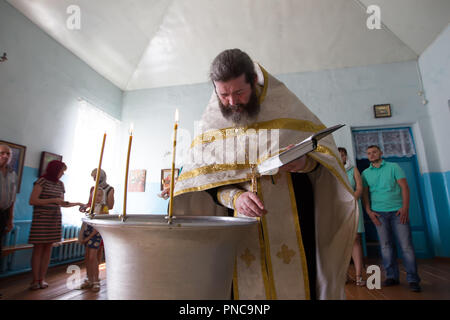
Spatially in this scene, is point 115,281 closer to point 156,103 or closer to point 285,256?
point 285,256

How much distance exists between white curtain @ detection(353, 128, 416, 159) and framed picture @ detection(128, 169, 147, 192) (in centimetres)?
453

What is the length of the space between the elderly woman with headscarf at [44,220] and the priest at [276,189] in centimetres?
285

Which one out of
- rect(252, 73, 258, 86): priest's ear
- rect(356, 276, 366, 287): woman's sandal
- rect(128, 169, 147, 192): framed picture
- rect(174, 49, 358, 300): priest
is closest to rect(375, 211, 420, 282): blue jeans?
rect(356, 276, 366, 287): woman's sandal

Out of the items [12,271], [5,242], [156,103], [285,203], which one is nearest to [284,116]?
[285,203]

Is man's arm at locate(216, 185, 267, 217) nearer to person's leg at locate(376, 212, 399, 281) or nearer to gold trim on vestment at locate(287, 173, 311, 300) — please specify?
gold trim on vestment at locate(287, 173, 311, 300)

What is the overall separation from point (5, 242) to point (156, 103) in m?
3.99

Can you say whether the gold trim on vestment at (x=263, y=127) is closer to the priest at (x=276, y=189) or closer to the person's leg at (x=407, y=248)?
the priest at (x=276, y=189)

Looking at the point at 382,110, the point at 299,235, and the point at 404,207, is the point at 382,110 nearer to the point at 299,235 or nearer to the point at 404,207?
the point at 404,207

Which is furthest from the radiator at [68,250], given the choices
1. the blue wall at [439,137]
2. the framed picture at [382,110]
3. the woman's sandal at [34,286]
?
the blue wall at [439,137]

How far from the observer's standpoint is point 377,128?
5.05 meters

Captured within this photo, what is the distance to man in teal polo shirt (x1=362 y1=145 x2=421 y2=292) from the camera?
291cm

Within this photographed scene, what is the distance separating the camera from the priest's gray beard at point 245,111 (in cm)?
114

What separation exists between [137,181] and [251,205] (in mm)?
5552

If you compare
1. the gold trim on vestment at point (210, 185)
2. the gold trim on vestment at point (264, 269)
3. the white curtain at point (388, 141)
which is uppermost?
the white curtain at point (388, 141)
